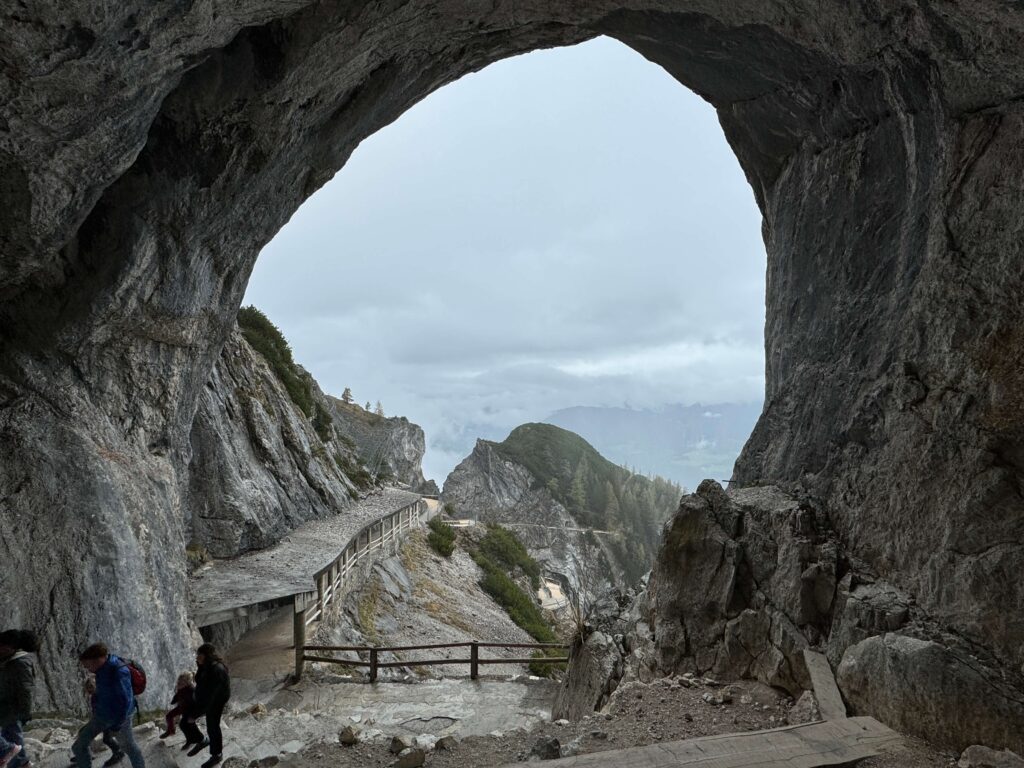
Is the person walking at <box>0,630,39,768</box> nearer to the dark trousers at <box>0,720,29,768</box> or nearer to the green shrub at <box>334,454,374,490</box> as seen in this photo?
the dark trousers at <box>0,720,29,768</box>

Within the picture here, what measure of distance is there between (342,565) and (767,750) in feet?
55.9

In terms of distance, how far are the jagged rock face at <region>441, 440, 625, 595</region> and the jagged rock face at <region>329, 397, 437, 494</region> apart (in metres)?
5.58

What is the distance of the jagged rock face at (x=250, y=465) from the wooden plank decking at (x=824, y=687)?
17.0 m

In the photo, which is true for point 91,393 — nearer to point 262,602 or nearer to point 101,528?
point 101,528

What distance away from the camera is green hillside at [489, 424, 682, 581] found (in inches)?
2692

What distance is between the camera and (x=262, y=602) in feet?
42.6

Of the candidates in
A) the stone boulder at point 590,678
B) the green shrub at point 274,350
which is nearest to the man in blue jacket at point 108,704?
the stone boulder at point 590,678

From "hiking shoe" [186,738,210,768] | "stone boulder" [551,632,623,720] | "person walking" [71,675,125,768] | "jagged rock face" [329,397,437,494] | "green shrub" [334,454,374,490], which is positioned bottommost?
"stone boulder" [551,632,623,720]

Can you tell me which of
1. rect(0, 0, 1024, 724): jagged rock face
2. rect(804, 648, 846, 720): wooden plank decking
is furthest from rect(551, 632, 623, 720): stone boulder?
rect(0, 0, 1024, 724): jagged rock face

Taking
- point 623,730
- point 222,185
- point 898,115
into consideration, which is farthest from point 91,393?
point 898,115

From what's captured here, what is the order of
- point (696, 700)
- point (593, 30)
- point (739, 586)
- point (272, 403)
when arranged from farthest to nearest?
point (272, 403) → point (593, 30) → point (739, 586) → point (696, 700)

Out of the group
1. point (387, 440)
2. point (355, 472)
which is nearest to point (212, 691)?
point (355, 472)

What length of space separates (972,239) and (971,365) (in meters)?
1.40

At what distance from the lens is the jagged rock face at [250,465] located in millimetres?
18531
